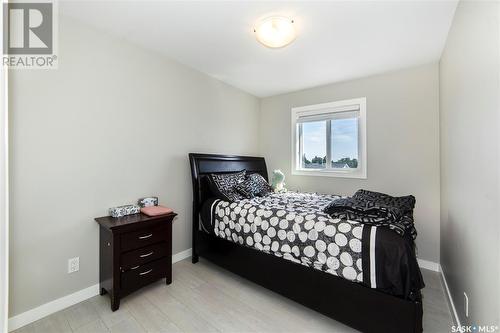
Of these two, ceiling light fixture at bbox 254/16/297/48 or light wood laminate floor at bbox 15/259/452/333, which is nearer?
light wood laminate floor at bbox 15/259/452/333

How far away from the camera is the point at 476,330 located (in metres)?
1.28

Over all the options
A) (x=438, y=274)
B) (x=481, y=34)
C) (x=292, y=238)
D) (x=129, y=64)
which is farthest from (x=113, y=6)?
(x=438, y=274)

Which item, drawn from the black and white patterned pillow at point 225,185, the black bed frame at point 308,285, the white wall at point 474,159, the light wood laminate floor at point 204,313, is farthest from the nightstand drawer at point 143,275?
the white wall at point 474,159

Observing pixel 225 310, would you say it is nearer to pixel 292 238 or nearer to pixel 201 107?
pixel 292 238

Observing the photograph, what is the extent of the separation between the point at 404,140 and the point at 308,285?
7.33 ft

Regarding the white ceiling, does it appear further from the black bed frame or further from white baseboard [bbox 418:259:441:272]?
white baseboard [bbox 418:259:441:272]

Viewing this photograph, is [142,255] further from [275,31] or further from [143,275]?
[275,31]

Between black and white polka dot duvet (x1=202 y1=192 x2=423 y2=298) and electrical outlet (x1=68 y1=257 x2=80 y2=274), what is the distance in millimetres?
1305

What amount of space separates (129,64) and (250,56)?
52.4 inches

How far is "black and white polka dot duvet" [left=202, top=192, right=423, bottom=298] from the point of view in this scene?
4.75 feet

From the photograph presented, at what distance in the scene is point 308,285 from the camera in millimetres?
1812

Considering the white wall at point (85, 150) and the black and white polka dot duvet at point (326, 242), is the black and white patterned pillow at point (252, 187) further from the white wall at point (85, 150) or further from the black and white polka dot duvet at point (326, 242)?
the white wall at point (85, 150)

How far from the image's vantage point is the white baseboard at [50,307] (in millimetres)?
1666

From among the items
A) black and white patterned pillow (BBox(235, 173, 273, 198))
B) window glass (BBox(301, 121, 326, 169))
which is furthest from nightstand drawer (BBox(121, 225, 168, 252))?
window glass (BBox(301, 121, 326, 169))
